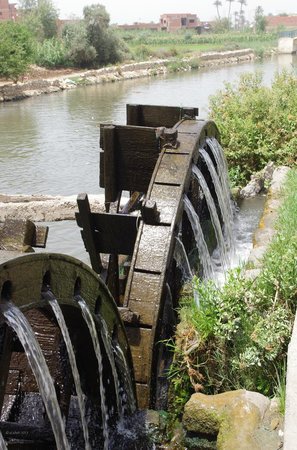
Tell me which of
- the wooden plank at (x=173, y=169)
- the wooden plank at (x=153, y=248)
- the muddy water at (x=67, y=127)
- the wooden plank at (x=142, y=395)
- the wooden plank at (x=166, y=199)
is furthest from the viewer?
the muddy water at (x=67, y=127)

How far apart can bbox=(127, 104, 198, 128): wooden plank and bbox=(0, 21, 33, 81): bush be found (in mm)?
23921

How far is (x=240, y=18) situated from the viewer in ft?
470

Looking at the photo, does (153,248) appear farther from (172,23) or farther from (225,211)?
(172,23)

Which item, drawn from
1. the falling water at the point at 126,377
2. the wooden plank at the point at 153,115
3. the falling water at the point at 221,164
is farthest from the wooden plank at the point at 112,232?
the wooden plank at the point at 153,115

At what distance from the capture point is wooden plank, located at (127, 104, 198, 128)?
25.0 feet

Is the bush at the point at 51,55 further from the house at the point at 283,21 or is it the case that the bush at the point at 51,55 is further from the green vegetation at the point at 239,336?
the house at the point at 283,21

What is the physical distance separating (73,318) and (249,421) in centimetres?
126

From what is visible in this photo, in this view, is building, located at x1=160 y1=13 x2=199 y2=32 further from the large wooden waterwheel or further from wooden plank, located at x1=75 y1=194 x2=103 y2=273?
wooden plank, located at x1=75 y1=194 x2=103 y2=273

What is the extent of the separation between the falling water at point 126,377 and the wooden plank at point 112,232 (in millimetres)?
1312

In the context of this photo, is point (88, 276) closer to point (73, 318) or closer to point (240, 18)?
point (73, 318)

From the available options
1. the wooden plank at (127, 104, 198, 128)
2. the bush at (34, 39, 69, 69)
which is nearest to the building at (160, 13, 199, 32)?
the bush at (34, 39, 69, 69)

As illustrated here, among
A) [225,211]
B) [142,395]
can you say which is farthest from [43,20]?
[142,395]

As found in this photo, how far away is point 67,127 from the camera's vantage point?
20.5 metres

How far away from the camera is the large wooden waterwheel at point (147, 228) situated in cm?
462
